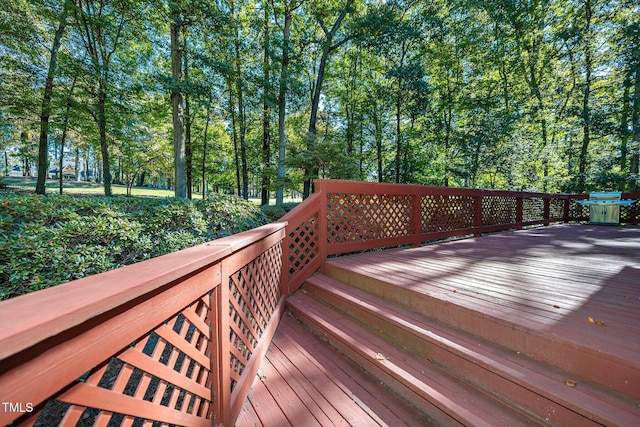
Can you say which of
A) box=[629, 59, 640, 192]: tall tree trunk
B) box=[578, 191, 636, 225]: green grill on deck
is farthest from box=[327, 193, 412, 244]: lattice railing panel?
box=[629, 59, 640, 192]: tall tree trunk

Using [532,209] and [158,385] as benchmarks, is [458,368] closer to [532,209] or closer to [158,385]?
[158,385]

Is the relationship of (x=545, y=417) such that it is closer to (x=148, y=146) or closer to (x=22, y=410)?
(x=22, y=410)

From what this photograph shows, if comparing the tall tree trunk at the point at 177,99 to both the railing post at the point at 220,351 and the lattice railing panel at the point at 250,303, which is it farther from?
the railing post at the point at 220,351

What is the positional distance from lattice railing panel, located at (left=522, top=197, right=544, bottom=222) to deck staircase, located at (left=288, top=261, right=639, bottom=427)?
23.8 feet

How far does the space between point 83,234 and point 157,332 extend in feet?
10.4

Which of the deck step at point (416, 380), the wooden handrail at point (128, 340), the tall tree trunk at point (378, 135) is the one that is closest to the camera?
the wooden handrail at point (128, 340)

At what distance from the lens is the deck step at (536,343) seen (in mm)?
1312

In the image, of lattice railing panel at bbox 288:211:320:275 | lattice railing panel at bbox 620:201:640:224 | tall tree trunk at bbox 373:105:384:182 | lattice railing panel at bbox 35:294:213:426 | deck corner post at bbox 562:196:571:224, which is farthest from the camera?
tall tree trunk at bbox 373:105:384:182

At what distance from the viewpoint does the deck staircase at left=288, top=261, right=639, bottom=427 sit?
1316mm

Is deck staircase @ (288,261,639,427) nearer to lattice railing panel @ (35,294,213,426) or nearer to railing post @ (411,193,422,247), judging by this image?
lattice railing panel @ (35,294,213,426)

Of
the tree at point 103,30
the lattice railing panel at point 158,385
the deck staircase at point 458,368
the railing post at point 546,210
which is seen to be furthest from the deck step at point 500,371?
the tree at point 103,30

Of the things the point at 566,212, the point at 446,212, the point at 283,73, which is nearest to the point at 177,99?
the point at 283,73

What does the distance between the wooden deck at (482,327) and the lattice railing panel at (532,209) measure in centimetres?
469

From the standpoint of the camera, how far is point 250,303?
6.53 ft
